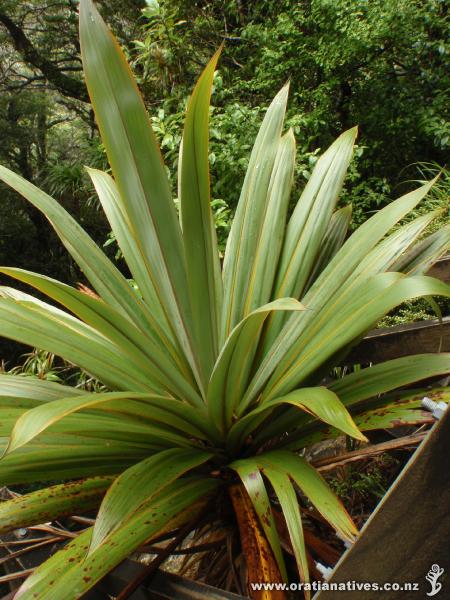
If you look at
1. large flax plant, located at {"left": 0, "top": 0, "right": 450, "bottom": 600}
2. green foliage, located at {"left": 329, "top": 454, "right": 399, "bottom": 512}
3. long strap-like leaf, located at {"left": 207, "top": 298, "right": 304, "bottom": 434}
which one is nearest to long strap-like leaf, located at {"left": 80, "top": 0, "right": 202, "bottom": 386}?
large flax plant, located at {"left": 0, "top": 0, "right": 450, "bottom": 600}

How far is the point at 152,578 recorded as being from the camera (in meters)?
0.74

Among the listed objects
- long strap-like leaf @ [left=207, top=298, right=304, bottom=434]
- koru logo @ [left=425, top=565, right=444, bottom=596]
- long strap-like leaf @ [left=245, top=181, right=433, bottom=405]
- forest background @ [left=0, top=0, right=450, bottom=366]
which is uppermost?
forest background @ [left=0, top=0, right=450, bottom=366]

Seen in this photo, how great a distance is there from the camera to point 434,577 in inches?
19.4

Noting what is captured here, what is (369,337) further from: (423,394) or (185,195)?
(185,195)

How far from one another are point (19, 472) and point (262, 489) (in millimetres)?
424

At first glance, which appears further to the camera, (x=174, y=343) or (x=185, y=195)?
(x=174, y=343)

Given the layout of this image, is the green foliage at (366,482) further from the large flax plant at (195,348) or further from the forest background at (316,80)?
the forest background at (316,80)

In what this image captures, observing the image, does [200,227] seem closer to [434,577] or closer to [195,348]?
[195,348]

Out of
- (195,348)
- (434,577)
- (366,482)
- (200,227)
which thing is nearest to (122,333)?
(195,348)

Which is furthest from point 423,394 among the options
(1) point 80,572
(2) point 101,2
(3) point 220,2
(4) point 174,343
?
(2) point 101,2

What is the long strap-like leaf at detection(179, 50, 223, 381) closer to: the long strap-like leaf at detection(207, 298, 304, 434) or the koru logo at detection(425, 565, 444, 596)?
the long strap-like leaf at detection(207, 298, 304, 434)

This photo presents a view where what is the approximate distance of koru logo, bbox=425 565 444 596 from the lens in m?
0.49

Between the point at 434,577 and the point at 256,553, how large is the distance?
38cm

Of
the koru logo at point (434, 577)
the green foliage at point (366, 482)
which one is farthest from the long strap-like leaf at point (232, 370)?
the green foliage at point (366, 482)
